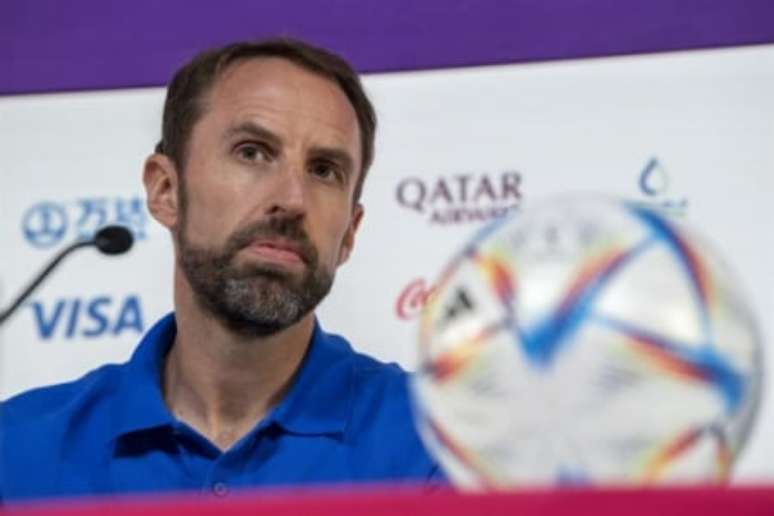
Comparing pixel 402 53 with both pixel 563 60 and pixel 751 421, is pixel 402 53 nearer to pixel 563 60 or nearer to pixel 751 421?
pixel 563 60

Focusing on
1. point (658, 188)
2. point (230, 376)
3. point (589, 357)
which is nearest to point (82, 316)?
point (230, 376)

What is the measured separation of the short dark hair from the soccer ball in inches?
25.9

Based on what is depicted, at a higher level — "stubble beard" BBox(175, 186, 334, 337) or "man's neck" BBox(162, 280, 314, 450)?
"stubble beard" BBox(175, 186, 334, 337)

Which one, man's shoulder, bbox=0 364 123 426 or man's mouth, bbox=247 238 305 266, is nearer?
man's mouth, bbox=247 238 305 266

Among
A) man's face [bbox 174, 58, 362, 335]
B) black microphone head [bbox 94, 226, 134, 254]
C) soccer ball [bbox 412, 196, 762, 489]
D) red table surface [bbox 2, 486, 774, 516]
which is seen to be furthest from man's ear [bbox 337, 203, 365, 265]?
red table surface [bbox 2, 486, 774, 516]

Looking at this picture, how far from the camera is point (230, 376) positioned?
138 centimetres

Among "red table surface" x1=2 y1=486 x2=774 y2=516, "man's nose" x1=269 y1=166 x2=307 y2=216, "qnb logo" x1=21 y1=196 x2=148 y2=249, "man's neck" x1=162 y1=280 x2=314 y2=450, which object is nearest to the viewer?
"red table surface" x1=2 y1=486 x2=774 y2=516

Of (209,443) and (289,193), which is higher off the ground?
(289,193)

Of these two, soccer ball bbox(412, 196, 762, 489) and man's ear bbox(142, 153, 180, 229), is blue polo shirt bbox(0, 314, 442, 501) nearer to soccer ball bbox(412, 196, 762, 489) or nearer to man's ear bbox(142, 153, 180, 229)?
man's ear bbox(142, 153, 180, 229)

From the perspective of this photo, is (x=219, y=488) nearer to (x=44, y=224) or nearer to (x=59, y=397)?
(x=59, y=397)

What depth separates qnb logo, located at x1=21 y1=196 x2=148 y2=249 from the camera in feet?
4.91

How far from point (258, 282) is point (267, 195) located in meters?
0.08

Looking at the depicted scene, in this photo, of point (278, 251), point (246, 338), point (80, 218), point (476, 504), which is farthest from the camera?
point (80, 218)

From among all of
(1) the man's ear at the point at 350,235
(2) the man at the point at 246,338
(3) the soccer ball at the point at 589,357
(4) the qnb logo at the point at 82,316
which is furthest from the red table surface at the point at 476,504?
(4) the qnb logo at the point at 82,316
